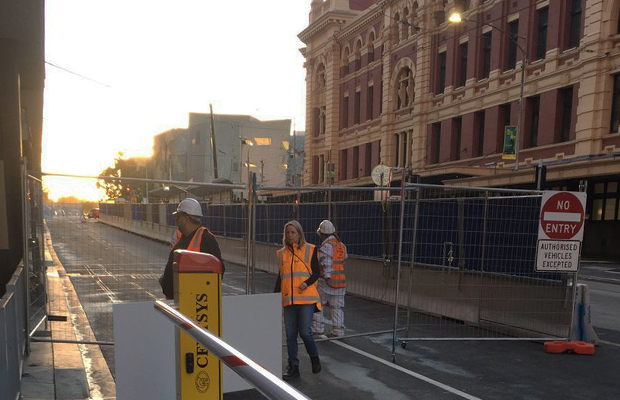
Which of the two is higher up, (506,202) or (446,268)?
(506,202)

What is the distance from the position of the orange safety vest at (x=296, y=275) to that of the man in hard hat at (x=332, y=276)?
1.89 m

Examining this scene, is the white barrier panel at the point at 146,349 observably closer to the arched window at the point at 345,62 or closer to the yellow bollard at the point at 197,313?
the yellow bollard at the point at 197,313

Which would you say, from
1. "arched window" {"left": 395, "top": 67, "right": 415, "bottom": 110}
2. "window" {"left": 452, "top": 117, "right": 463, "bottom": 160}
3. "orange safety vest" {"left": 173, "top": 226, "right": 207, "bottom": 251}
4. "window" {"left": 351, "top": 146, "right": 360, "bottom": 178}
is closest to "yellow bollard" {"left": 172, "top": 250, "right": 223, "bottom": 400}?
"orange safety vest" {"left": 173, "top": 226, "right": 207, "bottom": 251}

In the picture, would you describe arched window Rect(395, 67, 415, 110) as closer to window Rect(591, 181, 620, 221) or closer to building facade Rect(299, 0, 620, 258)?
building facade Rect(299, 0, 620, 258)

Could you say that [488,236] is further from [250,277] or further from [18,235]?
[18,235]

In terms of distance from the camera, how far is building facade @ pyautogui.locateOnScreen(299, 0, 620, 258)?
22625mm

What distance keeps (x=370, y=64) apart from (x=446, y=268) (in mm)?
30274

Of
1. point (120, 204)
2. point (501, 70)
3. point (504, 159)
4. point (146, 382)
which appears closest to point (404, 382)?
point (146, 382)

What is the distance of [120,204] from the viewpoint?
7.97m

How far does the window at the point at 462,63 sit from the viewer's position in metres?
30.4

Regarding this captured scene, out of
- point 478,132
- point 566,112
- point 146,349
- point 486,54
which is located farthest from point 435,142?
point 146,349

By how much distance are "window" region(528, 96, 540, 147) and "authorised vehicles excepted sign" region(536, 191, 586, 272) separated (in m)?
20.0

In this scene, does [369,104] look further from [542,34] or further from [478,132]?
[542,34]

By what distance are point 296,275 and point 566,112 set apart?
23.0 meters
